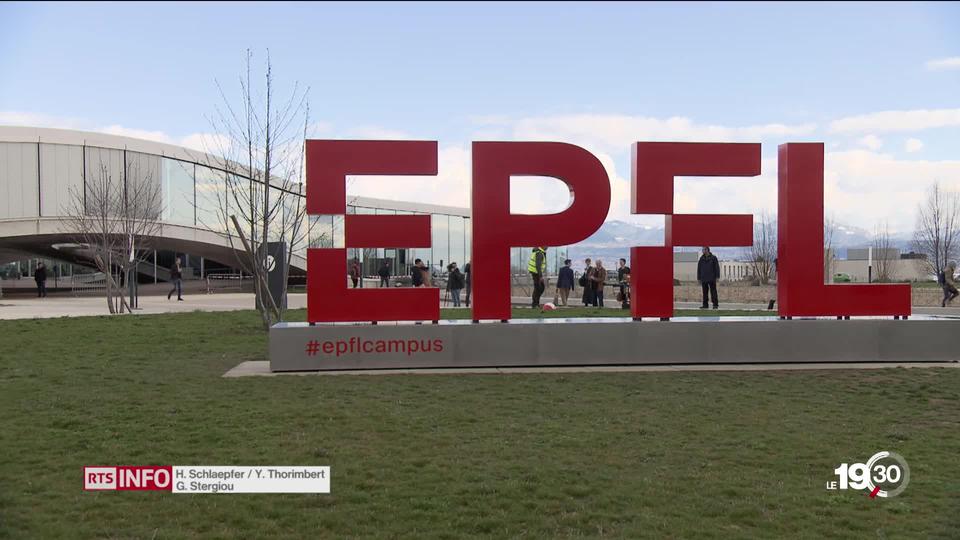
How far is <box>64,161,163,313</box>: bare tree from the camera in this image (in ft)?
86.0

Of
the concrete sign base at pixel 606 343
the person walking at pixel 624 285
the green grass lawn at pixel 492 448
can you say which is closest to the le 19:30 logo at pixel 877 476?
the green grass lawn at pixel 492 448

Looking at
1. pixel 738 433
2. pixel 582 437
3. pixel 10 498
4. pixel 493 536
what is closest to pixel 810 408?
pixel 738 433

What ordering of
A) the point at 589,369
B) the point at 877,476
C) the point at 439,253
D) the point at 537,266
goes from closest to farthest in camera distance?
the point at 877,476, the point at 589,369, the point at 537,266, the point at 439,253

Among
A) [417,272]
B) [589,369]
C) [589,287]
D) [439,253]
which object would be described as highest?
[439,253]

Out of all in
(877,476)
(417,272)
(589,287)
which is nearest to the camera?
(877,476)

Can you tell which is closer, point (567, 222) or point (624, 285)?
point (567, 222)

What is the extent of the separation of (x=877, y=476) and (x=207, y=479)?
5300mm

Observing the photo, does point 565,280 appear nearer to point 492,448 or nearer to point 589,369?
point 589,369

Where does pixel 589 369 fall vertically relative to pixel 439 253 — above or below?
below

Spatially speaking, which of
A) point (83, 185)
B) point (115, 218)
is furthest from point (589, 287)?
point (83, 185)

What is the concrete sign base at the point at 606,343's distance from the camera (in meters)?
12.3

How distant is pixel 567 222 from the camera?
42.1ft

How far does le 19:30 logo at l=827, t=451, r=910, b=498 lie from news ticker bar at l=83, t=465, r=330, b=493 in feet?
13.2

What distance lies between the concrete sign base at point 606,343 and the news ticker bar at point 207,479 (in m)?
5.73
